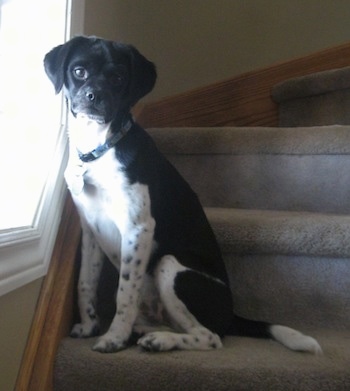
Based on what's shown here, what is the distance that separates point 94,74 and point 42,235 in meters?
0.39

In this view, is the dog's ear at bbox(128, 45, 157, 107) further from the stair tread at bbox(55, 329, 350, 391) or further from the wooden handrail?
the wooden handrail

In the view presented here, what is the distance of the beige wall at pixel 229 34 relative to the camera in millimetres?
2541

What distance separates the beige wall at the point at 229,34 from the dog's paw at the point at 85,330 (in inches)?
56.7

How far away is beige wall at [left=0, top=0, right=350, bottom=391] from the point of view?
2541 millimetres

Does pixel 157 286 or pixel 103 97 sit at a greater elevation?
pixel 103 97

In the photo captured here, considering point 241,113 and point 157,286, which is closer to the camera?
point 157,286

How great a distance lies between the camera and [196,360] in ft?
3.43

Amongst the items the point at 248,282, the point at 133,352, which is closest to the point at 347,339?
the point at 248,282

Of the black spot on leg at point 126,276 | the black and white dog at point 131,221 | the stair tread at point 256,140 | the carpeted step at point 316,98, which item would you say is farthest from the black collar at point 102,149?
the carpeted step at point 316,98

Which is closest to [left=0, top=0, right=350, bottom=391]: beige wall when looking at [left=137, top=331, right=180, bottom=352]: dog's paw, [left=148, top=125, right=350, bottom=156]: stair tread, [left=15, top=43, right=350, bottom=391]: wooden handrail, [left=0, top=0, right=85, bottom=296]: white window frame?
[left=15, top=43, right=350, bottom=391]: wooden handrail

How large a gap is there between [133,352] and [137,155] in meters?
0.45

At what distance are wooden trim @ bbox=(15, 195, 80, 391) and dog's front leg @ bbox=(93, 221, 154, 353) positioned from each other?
11 cm

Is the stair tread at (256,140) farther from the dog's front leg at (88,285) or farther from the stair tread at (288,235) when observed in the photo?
the dog's front leg at (88,285)

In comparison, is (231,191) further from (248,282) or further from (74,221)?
(74,221)
